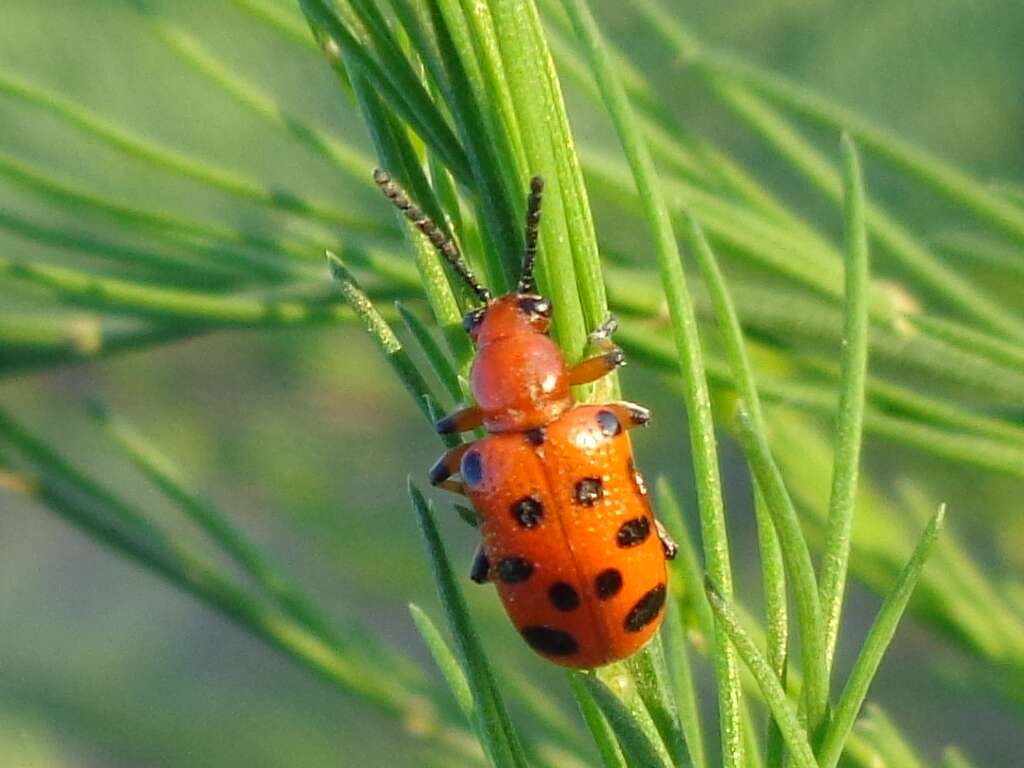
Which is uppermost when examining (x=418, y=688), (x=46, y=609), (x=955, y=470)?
(x=46, y=609)

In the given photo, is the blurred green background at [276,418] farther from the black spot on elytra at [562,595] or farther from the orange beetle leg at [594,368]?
the orange beetle leg at [594,368]

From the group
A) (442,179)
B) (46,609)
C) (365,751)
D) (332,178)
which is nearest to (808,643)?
(442,179)

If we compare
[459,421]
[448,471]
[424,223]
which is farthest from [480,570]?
[424,223]

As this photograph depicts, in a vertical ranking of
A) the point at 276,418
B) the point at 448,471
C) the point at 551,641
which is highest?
the point at 276,418

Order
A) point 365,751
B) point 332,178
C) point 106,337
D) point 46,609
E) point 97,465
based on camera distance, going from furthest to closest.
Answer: point 46,609 → point 97,465 → point 332,178 → point 365,751 → point 106,337

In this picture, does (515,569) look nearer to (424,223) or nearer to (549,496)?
(549,496)

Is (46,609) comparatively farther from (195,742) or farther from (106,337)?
(106,337)
